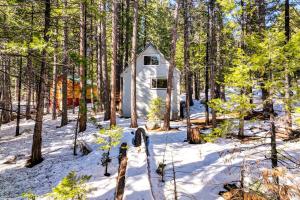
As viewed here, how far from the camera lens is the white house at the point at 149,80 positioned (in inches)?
1039

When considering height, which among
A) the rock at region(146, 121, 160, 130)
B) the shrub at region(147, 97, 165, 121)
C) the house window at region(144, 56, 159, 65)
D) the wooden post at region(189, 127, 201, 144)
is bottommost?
the wooden post at region(189, 127, 201, 144)

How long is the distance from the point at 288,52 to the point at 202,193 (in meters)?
5.21

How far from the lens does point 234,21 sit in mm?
15391

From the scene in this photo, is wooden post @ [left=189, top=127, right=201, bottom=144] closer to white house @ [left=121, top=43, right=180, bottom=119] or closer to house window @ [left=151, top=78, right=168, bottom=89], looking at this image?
white house @ [left=121, top=43, right=180, bottom=119]

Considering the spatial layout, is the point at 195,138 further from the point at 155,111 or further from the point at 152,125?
the point at 155,111

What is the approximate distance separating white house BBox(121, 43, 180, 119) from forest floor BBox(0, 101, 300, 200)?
30.1ft

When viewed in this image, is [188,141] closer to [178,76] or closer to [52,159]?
[52,159]

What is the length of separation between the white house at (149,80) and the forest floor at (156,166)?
9186mm

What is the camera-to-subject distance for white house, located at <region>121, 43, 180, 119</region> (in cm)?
2639

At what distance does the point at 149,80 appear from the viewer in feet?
87.4

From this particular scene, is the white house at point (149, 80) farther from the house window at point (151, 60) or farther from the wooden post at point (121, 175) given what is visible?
the wooden post at point (121, 175)

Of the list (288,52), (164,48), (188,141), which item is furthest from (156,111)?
(164,48)

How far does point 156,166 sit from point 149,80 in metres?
15.8

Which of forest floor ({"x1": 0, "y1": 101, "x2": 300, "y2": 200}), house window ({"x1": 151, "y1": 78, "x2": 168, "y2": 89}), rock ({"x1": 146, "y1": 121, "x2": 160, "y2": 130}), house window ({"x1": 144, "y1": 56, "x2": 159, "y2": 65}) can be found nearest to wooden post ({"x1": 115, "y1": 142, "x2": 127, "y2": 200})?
forest floor ({"x1": 0, "y1": 101, "x2": 300, "y2": 200})
